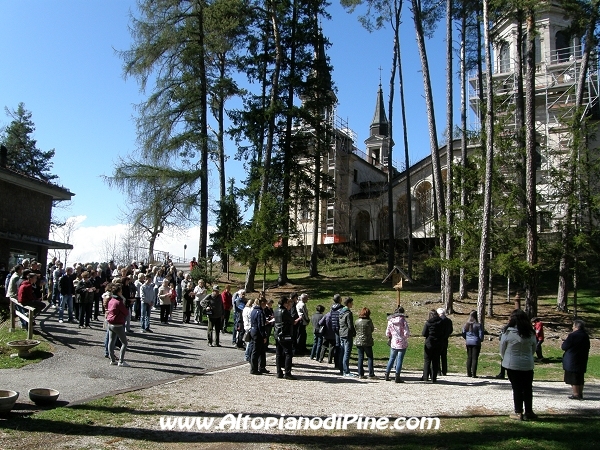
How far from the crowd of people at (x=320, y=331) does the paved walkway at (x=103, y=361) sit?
43 centimetres

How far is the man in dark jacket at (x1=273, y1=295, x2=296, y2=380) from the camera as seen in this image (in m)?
11.5

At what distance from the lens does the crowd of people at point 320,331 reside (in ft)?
28.5

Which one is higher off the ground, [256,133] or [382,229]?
[256,133]

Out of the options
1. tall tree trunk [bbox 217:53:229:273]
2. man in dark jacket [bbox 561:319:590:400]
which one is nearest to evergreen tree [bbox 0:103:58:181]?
tall tree trunk [bbox 217:53:229:273]

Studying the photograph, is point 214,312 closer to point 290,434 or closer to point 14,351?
point 14,351

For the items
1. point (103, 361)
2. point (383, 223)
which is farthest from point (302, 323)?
point (383, 223)

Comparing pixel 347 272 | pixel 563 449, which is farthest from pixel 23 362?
pixel 347 272

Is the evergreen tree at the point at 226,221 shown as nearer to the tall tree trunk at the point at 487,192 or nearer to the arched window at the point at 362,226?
the tall tree trunk at the point at 487,192

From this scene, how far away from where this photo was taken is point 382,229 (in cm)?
4509

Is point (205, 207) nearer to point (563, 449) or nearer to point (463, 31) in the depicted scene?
point (463, 31)

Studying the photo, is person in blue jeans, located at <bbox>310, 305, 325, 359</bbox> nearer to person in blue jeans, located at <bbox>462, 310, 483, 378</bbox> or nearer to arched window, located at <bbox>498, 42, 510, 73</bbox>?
person in blue jeans, located at <bbox>462, 310, 483, 378</bbox>

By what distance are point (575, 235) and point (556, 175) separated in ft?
8.57

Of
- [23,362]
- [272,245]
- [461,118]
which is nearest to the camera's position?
[23,362]

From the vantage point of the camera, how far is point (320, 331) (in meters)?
14.0
